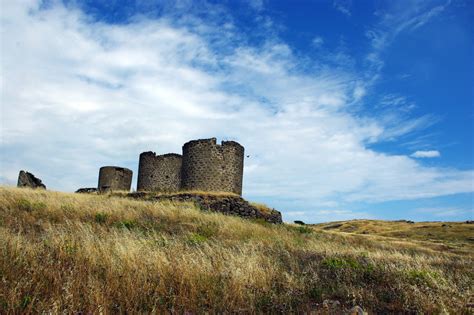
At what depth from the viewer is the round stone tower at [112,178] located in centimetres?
2995

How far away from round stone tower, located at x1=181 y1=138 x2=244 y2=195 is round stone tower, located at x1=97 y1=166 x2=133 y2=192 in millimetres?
8543

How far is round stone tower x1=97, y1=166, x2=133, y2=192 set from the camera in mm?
29953

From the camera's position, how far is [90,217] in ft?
40.7

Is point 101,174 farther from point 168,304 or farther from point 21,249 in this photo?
point 168,304

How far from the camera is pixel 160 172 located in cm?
2866

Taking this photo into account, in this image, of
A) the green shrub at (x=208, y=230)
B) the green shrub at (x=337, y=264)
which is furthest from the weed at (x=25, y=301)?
the green shrub at (x=208, y=230)

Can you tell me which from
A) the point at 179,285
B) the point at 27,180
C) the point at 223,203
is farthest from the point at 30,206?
the point at 27,180

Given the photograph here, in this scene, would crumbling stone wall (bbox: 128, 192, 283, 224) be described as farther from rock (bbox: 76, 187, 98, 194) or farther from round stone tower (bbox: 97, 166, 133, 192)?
rock (bbox: 76, 187, 98, 194)

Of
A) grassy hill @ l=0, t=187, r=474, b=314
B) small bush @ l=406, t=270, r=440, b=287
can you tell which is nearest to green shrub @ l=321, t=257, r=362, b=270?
grassy hill @ l=0, t=187, r=474, b=314

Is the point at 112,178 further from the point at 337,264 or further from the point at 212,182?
the point at 337,264

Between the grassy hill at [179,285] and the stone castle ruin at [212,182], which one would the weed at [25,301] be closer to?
the grassy hill at [179,285]

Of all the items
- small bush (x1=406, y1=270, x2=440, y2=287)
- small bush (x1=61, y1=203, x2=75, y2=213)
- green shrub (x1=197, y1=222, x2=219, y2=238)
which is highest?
small bush (x1=61, y1=203, x2=75, y2=213)

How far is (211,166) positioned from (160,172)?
634cm

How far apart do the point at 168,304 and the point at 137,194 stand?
22.5 meters
